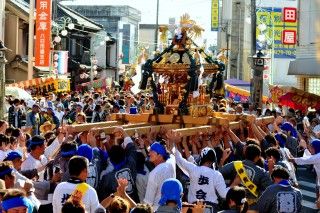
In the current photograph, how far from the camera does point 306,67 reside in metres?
35.8

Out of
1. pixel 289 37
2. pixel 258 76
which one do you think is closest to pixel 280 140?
pixel 258 76

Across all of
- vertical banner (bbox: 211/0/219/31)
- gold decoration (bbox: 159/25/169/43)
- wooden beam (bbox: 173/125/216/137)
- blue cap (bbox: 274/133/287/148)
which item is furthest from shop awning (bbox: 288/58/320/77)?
vertical banner (bbox: 211/0/219/31)

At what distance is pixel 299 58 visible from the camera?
3722cm

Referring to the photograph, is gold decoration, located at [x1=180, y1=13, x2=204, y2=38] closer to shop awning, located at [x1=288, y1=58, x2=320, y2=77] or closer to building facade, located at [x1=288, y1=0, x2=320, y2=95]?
building facade, located at [x1=288, y1=0, x2=320, y2=95]

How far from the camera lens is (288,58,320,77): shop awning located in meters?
35.0

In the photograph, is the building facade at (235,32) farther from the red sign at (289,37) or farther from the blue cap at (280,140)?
the blue cap at (280,140)

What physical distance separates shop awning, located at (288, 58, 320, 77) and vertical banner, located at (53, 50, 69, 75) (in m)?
15.2

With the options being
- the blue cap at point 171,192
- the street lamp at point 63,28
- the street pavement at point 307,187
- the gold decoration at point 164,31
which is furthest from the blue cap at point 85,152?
the street lamp at point 63,28

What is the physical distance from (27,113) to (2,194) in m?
15.3

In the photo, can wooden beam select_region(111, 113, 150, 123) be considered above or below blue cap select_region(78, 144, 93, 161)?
above

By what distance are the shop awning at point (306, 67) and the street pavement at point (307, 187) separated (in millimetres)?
13383

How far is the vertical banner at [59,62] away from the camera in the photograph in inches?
1839

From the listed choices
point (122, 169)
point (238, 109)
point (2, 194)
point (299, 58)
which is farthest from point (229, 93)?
point (2, 194)

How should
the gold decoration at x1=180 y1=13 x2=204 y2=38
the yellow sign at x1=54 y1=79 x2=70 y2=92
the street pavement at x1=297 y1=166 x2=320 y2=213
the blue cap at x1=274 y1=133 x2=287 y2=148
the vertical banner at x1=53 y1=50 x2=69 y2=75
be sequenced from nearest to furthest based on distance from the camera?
1. the blue cap at x1=274 y1=133 x2=287 y2=148
2. the gold decoration at x1=180 y1=13 x2=204 y2=38
3. the street pavement at x1=297 y1=166 x2=320 y2=213
4. the yellow sign at x1=54 y1=79 x2=70 y2=92
5. the vertical banner at x1=53 y1=50 x2=69 y2=75
